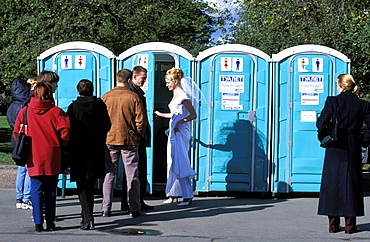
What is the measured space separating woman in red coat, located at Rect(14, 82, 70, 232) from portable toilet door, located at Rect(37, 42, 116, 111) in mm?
2977

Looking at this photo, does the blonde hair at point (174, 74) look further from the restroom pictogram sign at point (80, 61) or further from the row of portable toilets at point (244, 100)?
the restroom pictogram sign at point (80, 61)

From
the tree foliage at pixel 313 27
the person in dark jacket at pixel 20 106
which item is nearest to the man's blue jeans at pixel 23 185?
the person in dark jacket at pixel 20 106

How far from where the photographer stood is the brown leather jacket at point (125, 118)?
24.8 feet

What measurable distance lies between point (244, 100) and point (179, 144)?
1287 millimetres

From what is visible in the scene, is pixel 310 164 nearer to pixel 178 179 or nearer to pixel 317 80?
pixel 317 80

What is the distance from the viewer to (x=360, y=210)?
6.91 meters

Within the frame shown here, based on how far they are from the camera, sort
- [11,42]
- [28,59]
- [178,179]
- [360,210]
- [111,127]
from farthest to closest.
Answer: [11,42]
[28,59]
[178,179]
[111,127]
[360,210]

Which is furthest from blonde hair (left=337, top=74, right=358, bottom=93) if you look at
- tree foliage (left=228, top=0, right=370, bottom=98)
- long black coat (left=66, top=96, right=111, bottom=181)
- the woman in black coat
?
tree foliage (left=228, top=0, right=370, bottom=98)

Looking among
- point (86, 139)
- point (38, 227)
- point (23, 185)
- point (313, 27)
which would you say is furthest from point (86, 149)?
point (313, 27)

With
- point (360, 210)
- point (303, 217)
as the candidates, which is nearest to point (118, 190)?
point (303, 217)

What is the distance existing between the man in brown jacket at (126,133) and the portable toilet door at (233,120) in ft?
7.16

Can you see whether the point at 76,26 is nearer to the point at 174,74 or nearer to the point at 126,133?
the point at 174,74

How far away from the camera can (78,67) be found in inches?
380

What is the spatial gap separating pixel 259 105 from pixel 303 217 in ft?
7.06
